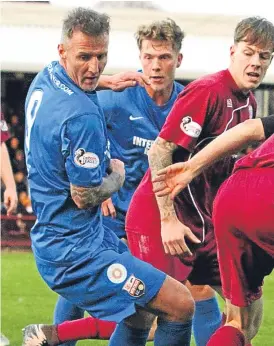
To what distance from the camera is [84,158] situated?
5.46 m

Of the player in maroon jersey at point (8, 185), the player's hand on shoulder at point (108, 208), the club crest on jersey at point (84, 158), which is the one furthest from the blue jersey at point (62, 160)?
the player in maroon jersey at point (8, 185)

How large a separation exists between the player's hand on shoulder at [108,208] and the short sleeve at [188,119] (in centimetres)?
124

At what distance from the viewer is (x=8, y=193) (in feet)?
26.5

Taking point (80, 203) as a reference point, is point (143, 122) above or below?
below

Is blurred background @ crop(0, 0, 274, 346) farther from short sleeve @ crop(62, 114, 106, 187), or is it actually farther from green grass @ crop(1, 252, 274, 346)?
short sleeve @ crop(62, 114, 106, 187)

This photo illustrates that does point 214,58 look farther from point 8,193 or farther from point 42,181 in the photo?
point 42,181

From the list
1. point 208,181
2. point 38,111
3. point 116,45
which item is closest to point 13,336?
point 208,181

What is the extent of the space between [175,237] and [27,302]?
5383 millimetres

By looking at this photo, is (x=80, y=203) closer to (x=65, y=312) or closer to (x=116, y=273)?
(x=116, y=273)

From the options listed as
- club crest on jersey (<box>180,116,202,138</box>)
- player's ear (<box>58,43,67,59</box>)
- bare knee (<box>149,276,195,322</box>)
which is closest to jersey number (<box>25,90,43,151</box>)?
player's ear (<box>58,43,67,59</box>)

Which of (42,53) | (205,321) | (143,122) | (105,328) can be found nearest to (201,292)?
(205,321)

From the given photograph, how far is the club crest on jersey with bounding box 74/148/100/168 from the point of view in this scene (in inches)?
215

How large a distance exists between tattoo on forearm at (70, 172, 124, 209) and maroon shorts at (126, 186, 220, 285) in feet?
2.79

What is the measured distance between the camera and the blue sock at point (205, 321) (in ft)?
22.7
